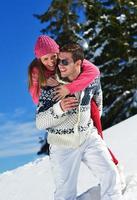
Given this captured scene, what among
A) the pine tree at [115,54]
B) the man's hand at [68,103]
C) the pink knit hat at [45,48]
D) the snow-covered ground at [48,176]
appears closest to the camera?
the man's hand at [68,103]

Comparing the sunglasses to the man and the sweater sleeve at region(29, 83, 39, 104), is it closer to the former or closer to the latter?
the man

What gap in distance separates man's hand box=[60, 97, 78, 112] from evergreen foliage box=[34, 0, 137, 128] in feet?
53.2

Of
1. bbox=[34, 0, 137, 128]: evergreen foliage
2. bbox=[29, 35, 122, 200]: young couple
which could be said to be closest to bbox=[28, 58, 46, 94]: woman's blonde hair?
bbox=[29, 35, 122, 200]: young couple

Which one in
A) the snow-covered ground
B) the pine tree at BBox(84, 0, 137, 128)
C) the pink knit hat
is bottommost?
the snow-covered ground

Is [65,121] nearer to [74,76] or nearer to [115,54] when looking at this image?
[74,76]

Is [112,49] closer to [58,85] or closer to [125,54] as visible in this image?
[125,54]

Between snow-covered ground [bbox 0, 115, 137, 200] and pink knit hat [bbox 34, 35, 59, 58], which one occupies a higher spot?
pink knit hat [bbox 34, 35, 59, 58]

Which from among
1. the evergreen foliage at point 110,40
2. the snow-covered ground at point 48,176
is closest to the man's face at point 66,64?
the snow-covered ground at point 48,176

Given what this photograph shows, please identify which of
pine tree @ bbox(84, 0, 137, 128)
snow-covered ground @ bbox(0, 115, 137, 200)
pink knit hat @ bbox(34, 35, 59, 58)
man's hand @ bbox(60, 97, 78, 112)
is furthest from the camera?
pine tree @ bbox(84, 0, 137, 128)

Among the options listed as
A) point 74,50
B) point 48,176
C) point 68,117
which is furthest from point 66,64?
point 48,176

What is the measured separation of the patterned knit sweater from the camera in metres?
3.76

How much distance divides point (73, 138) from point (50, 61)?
25.0 inches

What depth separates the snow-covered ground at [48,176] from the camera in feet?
17.2

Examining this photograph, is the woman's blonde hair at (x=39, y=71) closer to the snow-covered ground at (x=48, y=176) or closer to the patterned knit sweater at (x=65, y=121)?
the patterned knit sweater at (x=65, y=121)
